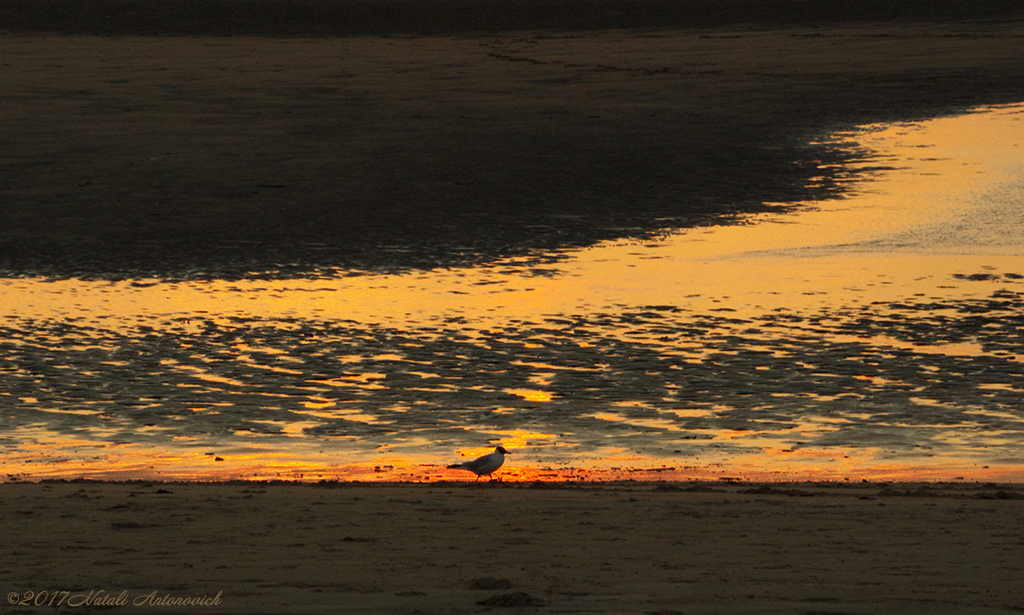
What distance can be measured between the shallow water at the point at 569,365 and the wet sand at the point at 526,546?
813mm

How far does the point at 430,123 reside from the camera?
21.6m

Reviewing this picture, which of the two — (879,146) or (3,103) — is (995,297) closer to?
(879,146)

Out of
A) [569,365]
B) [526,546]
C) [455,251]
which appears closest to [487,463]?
[526,546]

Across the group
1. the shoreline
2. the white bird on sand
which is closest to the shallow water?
the white bird on sand

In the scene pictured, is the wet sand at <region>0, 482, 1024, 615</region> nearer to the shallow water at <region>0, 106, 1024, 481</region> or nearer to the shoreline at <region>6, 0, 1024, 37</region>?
the shallow water at <region>0, 106, 1024, 481</region>

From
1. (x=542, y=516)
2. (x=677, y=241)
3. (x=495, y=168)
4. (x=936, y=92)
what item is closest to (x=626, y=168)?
(x=495, y=168)

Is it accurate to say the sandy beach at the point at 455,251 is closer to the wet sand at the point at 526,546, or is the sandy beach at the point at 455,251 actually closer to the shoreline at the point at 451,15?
the wet sand at the point at 526,546

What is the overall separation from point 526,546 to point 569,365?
4.33 metres

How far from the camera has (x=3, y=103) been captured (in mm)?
23125

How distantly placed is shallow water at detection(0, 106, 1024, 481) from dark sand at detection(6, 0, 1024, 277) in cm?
141

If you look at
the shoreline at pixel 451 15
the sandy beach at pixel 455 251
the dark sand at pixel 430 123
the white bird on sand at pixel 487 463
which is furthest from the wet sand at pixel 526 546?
the shoreline at pixel 451 15

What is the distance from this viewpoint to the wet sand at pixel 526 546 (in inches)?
244

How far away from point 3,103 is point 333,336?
41.6 feet

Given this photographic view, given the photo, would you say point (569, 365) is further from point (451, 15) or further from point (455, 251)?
point (451, 15)
